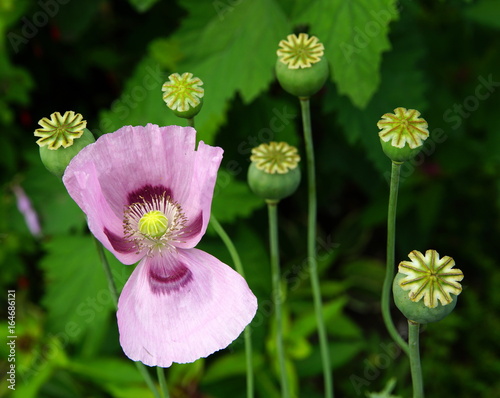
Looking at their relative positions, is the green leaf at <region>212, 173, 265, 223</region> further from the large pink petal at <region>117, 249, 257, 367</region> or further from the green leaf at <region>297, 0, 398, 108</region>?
the large pink petal at <region>117, 249, 257, 367</region>

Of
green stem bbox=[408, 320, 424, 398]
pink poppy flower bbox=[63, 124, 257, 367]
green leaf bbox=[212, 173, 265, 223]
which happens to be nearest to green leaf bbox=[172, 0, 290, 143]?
green leaf bbox=[212, 173, 265, 223]

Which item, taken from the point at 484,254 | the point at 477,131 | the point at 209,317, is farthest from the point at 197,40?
the point at 484,254

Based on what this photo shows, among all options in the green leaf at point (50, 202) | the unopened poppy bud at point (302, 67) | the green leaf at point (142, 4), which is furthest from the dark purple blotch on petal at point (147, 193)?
the green leaf at point (50, 202)

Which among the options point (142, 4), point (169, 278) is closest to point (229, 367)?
point (142, 4)

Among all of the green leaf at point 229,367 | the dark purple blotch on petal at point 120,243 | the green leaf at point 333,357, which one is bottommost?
the dark purple blotch on petal at point 120,243

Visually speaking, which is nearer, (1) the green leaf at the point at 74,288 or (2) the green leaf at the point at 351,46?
(2) the green leaf at the point at 351,46

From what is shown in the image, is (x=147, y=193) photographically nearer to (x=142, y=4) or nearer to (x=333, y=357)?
(x=142, y=4)

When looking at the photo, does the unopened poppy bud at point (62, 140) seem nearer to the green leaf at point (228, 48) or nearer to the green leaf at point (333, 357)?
the green leaf at point (228, 48)
